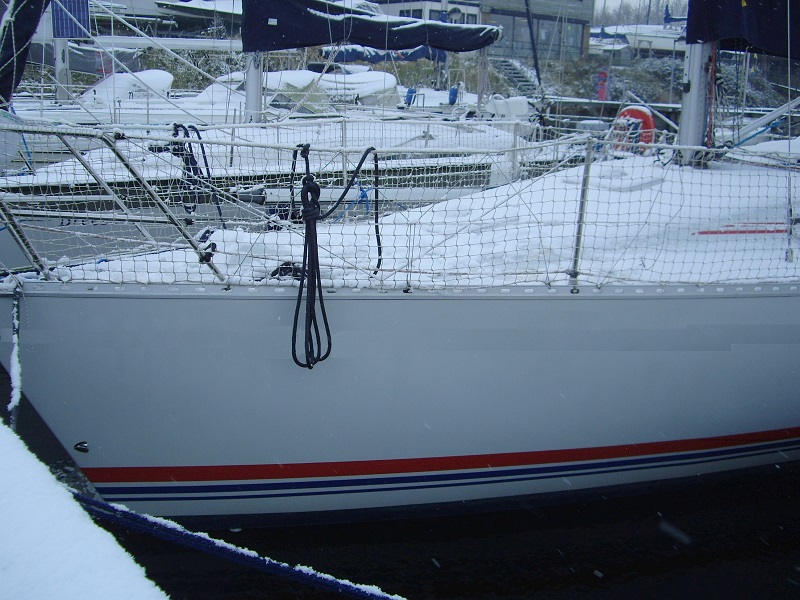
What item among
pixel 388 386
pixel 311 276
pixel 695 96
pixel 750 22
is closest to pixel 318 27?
pixel 695 96

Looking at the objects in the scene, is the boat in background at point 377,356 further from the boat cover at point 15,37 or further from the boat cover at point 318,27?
the boat cover at point 318,27

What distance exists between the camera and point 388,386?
3.24 m

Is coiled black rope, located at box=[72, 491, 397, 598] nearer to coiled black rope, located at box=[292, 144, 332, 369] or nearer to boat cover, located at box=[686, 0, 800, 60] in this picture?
coiled black rope, located at box=[292, 144, 332, 369]

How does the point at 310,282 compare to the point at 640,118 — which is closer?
the point at 310,282

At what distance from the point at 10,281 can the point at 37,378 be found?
17.1 inches

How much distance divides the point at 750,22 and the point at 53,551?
437 centimetres

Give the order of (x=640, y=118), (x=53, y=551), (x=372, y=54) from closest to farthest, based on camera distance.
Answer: (x=53, y=551) < (x=640, y=118) < (x=372, y=54)

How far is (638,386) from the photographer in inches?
135

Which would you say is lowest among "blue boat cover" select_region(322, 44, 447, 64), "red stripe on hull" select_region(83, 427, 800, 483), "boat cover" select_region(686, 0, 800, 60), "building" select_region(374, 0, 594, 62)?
"red stripe on hull" select_region(83, 427, 800, 483)

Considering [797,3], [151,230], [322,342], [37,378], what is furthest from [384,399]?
[797,3]

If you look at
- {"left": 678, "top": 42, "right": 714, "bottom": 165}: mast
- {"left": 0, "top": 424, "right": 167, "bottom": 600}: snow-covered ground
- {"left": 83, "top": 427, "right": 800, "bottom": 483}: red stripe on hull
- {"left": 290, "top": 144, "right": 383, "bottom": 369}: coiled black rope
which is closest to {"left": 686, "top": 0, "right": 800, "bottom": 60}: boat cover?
{"left": 678, "top": 42, "right": 714, "bottom": 165}: mast

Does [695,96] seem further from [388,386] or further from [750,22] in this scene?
[388,386]

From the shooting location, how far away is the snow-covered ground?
1.06 meters

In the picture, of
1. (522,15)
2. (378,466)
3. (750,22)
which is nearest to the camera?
(378,466)
